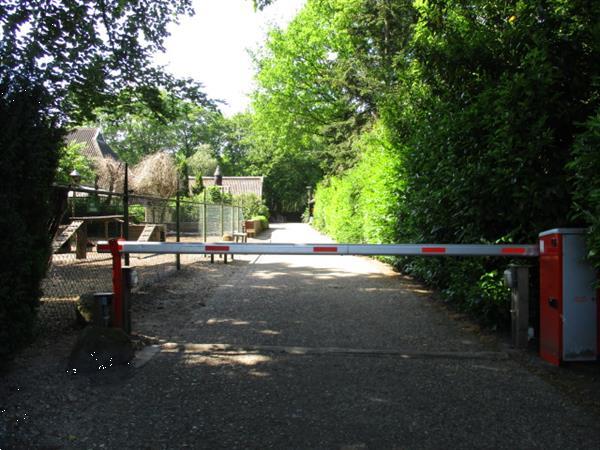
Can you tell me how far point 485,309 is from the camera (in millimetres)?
5797

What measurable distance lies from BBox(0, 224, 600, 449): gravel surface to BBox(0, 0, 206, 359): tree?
→ 85 centimetres

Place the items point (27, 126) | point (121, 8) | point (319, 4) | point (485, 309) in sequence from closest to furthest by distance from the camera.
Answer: point (27, 126)
point (485, 309)
point (121, 8)
point (319, 4)

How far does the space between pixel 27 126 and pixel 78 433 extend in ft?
9.13

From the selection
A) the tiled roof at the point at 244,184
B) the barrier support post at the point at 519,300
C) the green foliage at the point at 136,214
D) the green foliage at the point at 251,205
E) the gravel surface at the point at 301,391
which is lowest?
the gravel surface at the point at 301,391

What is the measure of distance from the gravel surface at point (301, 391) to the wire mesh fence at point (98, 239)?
1.74m

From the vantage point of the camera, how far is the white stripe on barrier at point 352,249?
4941 millimetres

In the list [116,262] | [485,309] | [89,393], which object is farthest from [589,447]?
[116,262]

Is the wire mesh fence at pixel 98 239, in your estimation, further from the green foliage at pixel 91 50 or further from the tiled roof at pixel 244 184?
the tiled roof at pixel 244 184

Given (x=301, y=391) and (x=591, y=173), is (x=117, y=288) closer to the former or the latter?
(x=301, y=391)

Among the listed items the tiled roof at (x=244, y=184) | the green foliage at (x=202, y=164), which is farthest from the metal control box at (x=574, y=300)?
the green foliage at (x=202, y=164)

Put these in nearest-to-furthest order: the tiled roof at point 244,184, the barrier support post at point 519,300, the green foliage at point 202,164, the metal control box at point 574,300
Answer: the metal control box at point 574,300, the barrier support post at point 519,300, the tiled roof at point 244,184, the green foliage at point 202,164

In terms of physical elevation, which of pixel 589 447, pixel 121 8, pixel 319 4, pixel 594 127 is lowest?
pixel 589 447

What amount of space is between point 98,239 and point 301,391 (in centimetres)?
1231

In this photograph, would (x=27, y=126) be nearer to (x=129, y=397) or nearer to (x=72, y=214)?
(x=129, y=397)
